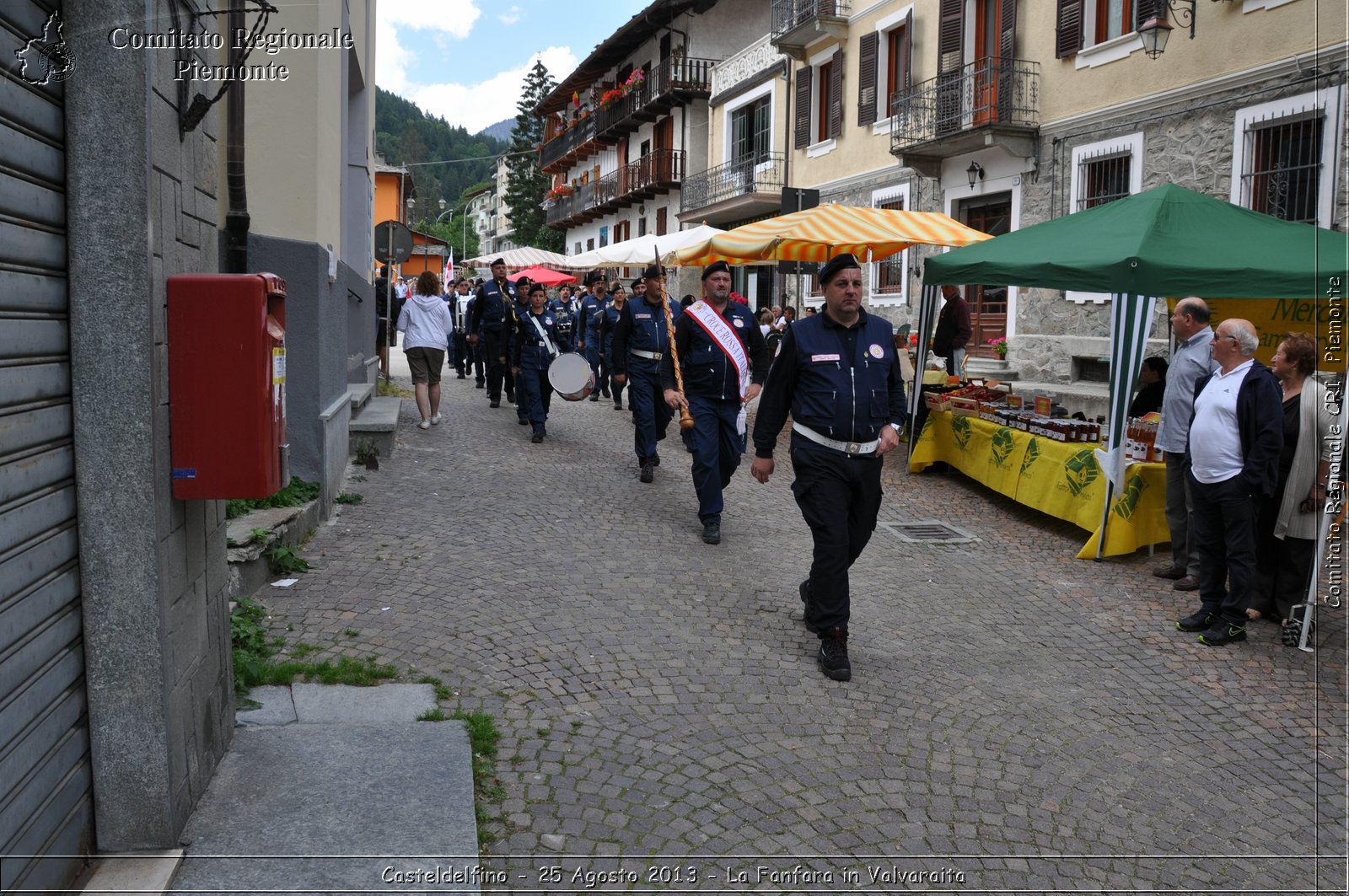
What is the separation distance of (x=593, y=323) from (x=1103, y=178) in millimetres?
7978

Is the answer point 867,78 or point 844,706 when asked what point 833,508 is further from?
point 867,78

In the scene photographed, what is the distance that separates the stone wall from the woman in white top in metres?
9.86

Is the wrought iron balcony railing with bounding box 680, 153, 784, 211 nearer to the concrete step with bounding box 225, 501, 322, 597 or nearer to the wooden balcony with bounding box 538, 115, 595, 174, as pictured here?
the wooden balcony with bounding box 538, 115, 595, 174

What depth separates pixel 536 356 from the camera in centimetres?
1336

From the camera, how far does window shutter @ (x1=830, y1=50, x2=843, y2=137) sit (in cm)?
2448

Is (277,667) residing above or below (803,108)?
below

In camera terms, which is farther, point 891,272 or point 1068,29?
point 891,272

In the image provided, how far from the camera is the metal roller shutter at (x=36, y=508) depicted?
107 inches

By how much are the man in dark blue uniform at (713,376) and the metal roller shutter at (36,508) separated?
222 inches

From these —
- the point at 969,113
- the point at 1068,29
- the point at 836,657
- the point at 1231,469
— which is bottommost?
the point at 836,657

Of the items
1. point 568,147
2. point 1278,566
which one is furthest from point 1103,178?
point 568,147

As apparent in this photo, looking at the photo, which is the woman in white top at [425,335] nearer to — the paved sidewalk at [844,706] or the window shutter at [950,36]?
the paved sidewalk at [844,706]

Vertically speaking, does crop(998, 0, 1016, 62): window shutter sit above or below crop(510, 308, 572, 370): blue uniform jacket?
above

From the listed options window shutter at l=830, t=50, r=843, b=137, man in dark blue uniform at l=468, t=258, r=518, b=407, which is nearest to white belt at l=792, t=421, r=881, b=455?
man in dark blue uniform at l=468, t=258, r=518, b=407
